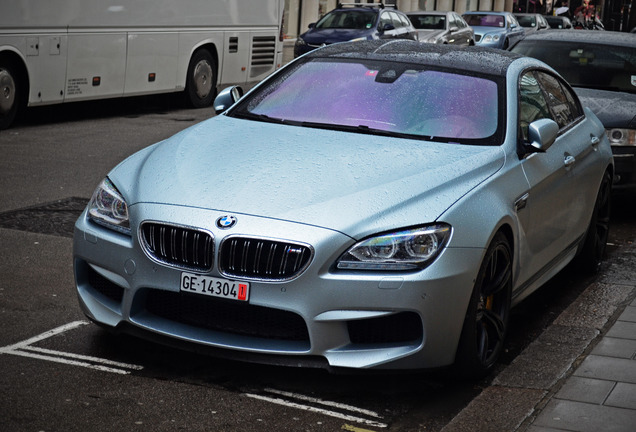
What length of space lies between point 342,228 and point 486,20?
1397 inches

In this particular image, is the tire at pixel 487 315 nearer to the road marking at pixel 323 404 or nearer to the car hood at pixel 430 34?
the road marking at pixel 323 404

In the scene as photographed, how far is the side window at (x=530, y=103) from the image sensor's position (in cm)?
606

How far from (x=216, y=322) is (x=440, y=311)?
0.95m

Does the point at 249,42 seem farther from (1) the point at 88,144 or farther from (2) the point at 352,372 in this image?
(2) the point at 352,372

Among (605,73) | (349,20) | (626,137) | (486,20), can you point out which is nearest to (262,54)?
(349,20)

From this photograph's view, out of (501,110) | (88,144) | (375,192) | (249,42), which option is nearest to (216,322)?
(375,192)

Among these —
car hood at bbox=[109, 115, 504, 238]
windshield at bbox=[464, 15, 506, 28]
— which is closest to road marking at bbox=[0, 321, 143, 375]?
car hood at bbox=[109, 115, 504, 238]

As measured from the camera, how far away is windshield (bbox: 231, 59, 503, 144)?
5789 millimetres

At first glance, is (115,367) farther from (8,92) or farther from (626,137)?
(8,92)

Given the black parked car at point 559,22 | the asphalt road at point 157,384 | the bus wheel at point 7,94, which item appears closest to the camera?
the asphalt road at point 157,384

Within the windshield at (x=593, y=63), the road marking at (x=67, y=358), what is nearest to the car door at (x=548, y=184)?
the road marking at (x=67, y=358)

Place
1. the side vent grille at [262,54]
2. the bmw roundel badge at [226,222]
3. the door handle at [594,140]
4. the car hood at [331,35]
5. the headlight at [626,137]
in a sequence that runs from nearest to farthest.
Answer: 1. the bmw roundel badge at [226,222]
2. the door handle at [594,140]
3. the headlight at [626,137]
4. the side vent grille at [262,54]
5. the car hood at [331,35]

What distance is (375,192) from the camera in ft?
16.0

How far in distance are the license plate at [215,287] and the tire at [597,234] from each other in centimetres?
336
